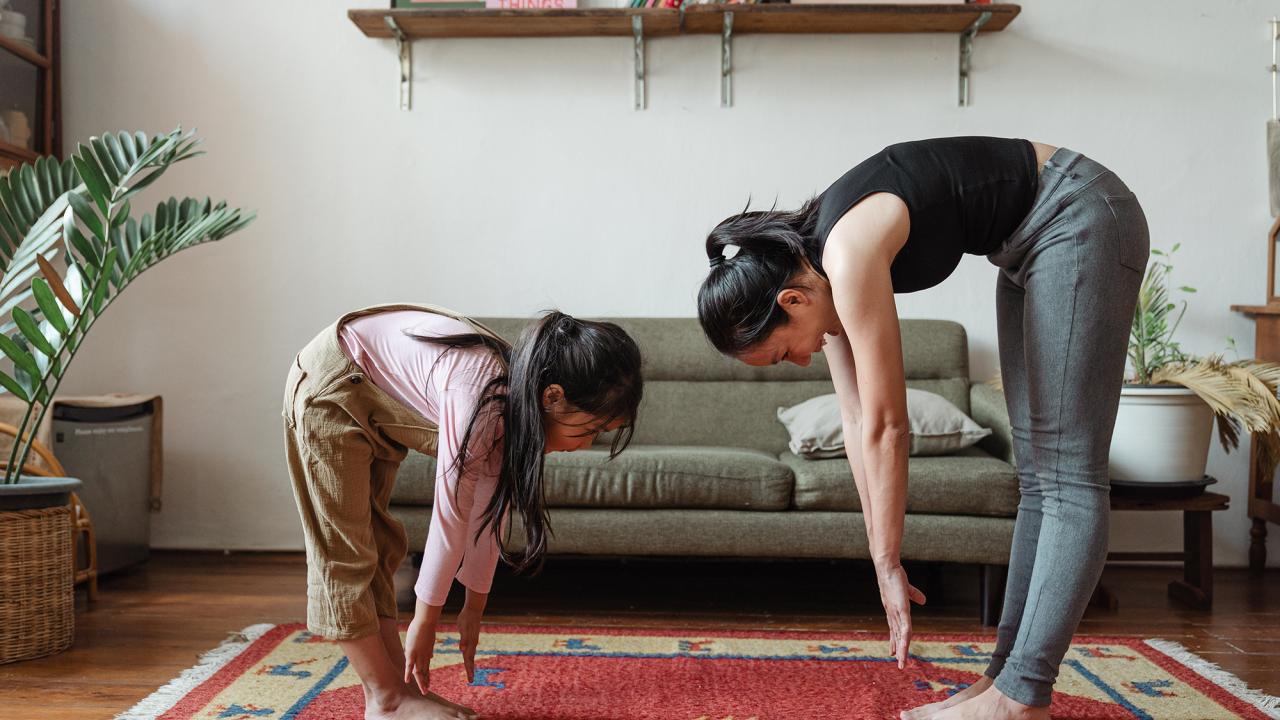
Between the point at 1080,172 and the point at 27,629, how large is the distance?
2.08 meters

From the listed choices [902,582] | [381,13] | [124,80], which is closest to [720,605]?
[902,582]

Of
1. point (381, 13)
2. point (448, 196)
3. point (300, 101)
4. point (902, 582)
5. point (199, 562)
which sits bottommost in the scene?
point (199, 562)

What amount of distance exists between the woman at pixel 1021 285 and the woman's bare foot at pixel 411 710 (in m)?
0.71

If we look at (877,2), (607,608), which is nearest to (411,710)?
(607,608)

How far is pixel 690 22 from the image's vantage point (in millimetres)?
2916

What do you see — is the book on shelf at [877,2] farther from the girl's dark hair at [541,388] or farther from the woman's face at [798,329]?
the girl's dark hair at [541,388]

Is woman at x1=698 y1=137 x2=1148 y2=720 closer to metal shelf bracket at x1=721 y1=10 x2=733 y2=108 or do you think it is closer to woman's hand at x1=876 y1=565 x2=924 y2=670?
woman's hand at x1=876 y1=565 x2=924 y2=670

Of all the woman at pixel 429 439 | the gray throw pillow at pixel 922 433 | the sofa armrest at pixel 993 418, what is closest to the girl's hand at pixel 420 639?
the woman at pixel 429 439

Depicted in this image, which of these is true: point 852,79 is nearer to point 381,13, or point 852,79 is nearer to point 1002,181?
point 381,13

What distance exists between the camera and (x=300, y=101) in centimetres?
304

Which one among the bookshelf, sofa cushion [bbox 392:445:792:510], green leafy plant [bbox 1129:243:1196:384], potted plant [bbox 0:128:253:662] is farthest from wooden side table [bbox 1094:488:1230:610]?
the bookshelf

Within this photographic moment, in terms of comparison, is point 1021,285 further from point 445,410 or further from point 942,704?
point 445,410

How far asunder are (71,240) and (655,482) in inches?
52.4

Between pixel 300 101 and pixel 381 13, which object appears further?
pixel 300 101
